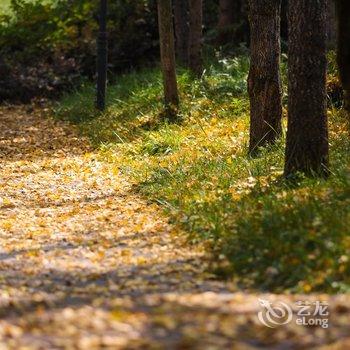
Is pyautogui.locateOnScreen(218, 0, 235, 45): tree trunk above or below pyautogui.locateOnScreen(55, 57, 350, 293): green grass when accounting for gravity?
above

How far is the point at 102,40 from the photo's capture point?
762 inches

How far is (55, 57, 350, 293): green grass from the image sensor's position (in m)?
7.34

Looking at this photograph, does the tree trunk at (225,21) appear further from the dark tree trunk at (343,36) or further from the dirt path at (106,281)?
the dark tree trunk at (343,36)

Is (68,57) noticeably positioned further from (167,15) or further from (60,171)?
(60,171)

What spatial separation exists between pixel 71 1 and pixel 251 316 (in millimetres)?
23535

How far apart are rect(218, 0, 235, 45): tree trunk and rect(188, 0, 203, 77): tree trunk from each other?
14.6 ft

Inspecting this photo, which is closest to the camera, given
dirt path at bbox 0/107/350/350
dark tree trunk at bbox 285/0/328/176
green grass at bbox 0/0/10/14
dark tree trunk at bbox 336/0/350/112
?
dirt path at bbox 0/107/350/350

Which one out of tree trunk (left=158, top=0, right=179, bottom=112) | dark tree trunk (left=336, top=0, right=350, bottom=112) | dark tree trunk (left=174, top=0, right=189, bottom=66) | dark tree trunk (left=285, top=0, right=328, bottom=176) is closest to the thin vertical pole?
tree trunk (left=158, top=0, right=179, bottom=112)

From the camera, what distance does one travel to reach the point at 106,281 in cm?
763

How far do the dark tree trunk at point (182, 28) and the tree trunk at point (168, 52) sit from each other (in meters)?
5.32

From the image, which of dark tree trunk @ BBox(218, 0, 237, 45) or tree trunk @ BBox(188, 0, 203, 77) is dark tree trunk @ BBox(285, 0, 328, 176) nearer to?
tree trunk @ BBox(188, 0, 203, 77)

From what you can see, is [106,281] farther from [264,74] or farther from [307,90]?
[264,74]

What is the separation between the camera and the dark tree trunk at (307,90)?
9742 millimetres

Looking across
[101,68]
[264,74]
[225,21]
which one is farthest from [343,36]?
[225,21]
